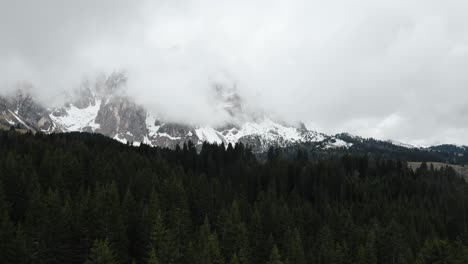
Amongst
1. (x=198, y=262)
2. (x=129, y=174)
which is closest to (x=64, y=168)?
(x=129, y=174)

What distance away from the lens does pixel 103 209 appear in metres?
63.6

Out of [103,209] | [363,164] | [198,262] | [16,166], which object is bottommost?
[198,262]

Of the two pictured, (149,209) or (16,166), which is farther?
(16,166)

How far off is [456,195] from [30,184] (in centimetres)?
14611

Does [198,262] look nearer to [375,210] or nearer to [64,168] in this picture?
[64,168]

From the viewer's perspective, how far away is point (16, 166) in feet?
271

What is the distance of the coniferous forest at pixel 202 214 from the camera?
5872 centimetres

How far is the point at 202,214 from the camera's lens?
3752 inches

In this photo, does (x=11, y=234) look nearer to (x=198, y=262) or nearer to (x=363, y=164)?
(x=198, y=262)

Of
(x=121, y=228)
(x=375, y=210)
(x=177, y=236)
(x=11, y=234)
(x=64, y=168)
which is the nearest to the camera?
(x=11, y=234)

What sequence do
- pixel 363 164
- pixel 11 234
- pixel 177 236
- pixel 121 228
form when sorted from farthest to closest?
pixel 363 164, pixel 177 236, pixel 121 228, pixel 11 234

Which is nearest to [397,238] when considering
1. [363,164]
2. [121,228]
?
[121,228]

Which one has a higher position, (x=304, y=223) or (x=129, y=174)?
(x=129, y=174)

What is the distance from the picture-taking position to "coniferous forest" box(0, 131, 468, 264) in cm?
5872
